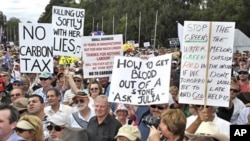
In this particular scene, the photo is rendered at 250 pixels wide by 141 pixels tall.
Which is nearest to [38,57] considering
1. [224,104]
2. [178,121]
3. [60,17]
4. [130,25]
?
[60,17]

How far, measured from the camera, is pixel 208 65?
694 cm

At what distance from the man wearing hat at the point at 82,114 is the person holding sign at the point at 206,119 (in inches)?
57.2

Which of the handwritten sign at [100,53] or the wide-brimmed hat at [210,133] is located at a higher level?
the handwritten sign at [100,53]

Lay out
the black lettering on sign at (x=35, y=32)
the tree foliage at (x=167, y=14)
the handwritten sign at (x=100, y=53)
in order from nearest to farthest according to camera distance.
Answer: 1. the handwritten sign at (x=100, y=53)
2. the black lettering on sign at (x=35, y=32)
3. the tree foliage at (x=167, y=14)

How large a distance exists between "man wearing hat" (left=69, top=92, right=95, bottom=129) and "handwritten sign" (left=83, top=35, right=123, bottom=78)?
1.81 metres

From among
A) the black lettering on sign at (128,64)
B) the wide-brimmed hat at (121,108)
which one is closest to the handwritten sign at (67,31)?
the black lettering on sign at (128,64)

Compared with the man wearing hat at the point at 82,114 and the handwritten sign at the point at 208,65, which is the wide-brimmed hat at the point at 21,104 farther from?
the handwritten sign at the point at 208,65

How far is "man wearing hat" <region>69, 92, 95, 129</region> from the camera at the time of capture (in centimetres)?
730

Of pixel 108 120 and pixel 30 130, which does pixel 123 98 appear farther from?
pixel 30 130

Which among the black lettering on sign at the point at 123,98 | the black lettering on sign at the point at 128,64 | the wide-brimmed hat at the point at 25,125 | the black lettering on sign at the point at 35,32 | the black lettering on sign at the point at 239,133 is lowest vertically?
the wide-brimmed hat at the point at 25,125

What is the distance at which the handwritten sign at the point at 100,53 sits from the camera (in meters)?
9.55

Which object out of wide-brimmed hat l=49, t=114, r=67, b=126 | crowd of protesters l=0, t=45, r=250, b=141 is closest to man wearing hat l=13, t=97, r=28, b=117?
crowd of protesters l=0, t=45, r=250, b=141

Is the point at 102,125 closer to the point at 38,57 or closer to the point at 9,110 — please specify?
the point at 9,110

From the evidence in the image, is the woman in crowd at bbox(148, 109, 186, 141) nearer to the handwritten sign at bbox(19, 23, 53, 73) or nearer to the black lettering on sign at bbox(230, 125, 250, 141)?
the black lettering on sign at bbox(230, 125, 250, 141)
